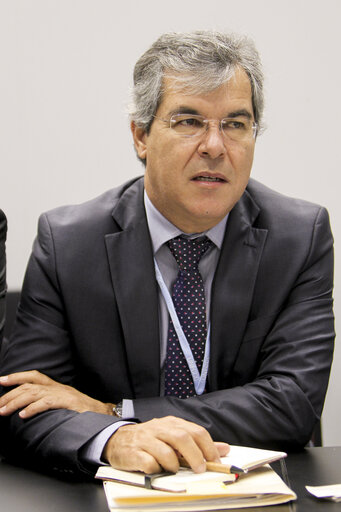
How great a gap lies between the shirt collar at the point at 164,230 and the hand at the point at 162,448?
0.73 metres

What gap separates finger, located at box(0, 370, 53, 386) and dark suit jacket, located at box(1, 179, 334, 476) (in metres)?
0.04

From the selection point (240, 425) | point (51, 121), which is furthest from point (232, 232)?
point (51, 121)

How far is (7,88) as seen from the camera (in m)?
3.07

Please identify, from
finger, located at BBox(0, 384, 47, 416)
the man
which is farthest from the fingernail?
finger, located at BBox(0, 384, 47, 416)

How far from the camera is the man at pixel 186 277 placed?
1972 millimetres

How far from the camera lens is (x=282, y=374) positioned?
1941mm

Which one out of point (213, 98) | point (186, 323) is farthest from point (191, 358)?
point (213, 98)

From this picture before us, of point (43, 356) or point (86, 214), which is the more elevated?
point (86, 214)

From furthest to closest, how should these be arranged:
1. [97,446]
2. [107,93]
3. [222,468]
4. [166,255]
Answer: [107,93]
[166,255]
[97,446]
[222,468]

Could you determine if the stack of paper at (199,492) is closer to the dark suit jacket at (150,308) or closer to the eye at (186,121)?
the dark suit jacket at (150,308)

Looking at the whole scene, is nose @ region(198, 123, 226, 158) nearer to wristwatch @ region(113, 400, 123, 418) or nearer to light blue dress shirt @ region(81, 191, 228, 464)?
light blue dress shirt @ region(81, 191, 228, 464)

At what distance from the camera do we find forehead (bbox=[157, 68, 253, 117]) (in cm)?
197

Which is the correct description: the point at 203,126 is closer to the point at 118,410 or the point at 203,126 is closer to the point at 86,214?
the point at 86,214

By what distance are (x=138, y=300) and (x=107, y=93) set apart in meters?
1.41
